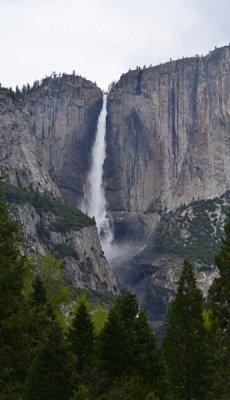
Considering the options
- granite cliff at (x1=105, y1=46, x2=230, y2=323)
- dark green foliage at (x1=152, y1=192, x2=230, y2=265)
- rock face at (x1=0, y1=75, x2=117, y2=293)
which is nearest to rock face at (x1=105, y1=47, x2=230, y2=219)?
granite cliff at (x1=105, y1=46, x2=230, y2=323)

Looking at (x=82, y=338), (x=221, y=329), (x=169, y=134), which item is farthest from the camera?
(x=169, y=134)

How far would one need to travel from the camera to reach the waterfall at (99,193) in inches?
6590

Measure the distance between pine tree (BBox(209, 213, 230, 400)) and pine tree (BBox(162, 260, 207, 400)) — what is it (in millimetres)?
909

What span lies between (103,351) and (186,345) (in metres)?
8.84

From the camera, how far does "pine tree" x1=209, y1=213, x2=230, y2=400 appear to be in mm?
38844

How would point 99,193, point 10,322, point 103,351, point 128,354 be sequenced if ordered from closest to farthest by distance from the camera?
point 10,322, point 128,354, point 103,351, point 99,193

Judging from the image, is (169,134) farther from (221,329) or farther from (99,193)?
(221,329)

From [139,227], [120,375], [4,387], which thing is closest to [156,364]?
[120,375]

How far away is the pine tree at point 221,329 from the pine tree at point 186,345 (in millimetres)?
909

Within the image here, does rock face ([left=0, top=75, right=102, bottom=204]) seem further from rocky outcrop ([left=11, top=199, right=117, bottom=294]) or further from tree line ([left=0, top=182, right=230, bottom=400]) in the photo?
tree line ([left=0, top=182, right=230, bottom=400])

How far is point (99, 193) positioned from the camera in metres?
177

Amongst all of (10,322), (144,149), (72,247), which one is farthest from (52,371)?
(144,149)

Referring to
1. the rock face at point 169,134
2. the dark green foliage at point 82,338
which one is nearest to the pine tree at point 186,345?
the dark green foliage at point 82,338

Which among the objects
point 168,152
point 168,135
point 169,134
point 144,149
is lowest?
point 168,152
